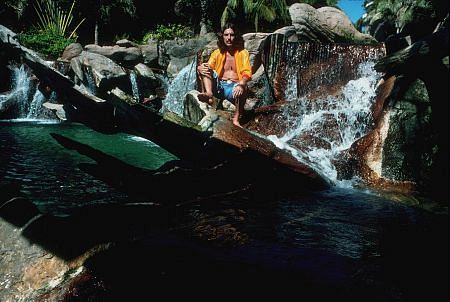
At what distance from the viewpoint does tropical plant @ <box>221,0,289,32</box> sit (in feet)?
58.3

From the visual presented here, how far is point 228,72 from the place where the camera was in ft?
20.3

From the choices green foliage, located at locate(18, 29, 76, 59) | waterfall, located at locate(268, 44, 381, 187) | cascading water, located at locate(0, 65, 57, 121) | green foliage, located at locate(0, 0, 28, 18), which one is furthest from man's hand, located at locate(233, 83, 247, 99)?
green foliage, located at locate(0, 0, 28, 18)

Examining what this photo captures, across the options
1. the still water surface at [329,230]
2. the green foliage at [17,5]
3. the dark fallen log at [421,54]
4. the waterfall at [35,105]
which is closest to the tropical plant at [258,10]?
the waterfall at [35,105]

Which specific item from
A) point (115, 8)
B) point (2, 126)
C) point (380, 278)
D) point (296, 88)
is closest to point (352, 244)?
point (380, 278)

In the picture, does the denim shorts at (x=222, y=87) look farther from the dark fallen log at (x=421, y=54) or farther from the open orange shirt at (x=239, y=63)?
the dark fallen log at (x=421, y=54)

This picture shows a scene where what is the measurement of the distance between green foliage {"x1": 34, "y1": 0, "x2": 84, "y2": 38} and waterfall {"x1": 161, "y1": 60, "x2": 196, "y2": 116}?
30.2 feet

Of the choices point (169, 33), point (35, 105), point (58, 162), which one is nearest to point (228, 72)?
point (58, 162)

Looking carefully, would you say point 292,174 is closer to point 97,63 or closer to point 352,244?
point 352,244

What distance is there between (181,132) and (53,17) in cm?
1909

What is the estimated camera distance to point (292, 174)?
4328 millimetres

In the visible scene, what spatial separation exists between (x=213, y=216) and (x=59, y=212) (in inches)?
79.1

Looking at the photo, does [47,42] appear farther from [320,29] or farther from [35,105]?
[320,29]

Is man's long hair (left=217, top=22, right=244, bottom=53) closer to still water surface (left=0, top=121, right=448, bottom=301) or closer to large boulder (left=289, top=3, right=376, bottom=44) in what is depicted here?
still water surface (left=0, top=121, right=448, bottom=301)

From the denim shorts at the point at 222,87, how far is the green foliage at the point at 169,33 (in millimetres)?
14384
